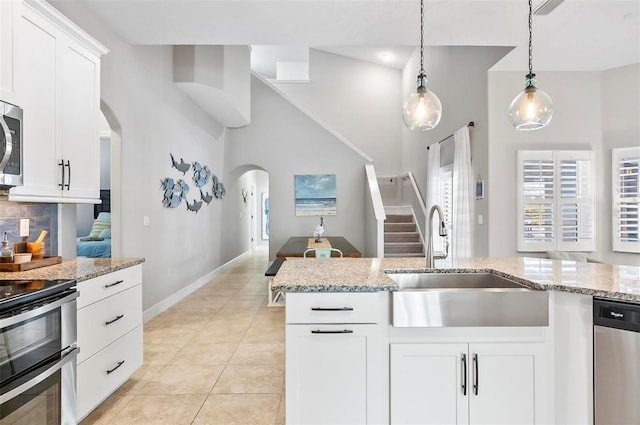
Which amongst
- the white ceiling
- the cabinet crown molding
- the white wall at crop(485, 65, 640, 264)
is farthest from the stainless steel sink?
the white wall at crop(485, 65, 640, 264)

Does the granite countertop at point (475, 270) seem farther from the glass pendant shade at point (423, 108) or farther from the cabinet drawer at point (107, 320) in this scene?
the cabinet drawer at point (107, 320)

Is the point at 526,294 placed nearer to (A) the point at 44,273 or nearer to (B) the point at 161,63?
(A) the point at 44,273

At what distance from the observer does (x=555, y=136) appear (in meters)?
4.33

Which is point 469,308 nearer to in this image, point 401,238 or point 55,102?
point 55,102

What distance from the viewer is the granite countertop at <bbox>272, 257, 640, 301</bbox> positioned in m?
1.76

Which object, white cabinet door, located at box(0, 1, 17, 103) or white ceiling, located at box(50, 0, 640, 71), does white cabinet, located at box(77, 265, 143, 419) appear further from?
white ceiling, located at box(50, 0, 640, 71)

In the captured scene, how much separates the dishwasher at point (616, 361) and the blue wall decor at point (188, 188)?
14.5ft

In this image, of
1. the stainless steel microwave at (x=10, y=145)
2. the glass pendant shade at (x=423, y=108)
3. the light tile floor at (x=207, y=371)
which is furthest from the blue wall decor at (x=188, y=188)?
the glass pendant shade at (x=423, y=108)

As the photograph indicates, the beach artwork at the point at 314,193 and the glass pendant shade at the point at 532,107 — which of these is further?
the beach artwork at the point at 314,193

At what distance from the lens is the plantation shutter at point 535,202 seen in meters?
4.26

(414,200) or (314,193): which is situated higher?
(314,193)

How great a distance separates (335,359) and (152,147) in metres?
3.62

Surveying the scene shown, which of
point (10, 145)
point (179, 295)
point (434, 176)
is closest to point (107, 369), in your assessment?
point (10, 145)

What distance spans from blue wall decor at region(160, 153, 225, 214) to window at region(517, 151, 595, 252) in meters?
4.25
